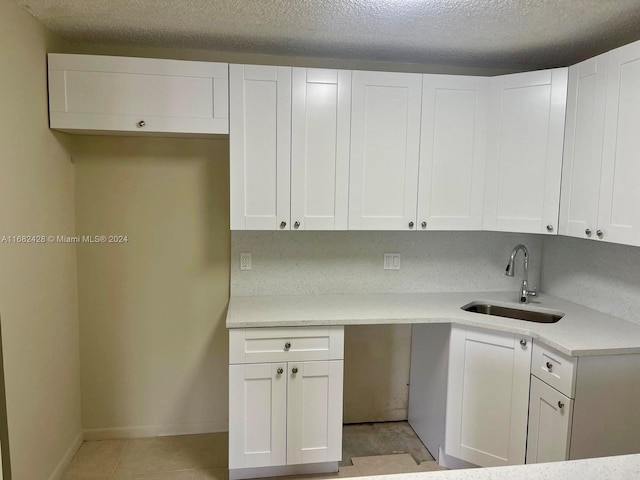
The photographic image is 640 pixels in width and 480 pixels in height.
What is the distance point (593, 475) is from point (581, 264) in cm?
198

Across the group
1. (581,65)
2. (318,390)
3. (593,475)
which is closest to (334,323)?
(318,390)

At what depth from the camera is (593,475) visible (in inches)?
37.6

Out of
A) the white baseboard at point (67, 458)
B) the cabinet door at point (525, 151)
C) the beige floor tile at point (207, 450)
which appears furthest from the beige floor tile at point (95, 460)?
the cabinet door at point (525, 151)

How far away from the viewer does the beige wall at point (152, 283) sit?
2.61 m

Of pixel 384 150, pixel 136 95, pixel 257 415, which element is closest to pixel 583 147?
pixel 384 150

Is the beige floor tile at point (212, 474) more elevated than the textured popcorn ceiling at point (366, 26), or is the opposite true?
the textured popcorn ceiling at point (366, 26)

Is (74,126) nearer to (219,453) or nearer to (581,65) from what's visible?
(219,453)

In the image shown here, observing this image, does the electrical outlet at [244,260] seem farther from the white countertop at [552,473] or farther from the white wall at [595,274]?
the white wall at [595,274]

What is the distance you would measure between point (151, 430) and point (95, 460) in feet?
1.15

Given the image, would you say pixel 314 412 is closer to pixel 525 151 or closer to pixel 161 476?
pixel 161 476

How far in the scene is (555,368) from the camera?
6.61ft

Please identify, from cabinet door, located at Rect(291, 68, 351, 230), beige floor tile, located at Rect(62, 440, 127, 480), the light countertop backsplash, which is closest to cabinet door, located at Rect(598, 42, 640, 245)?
the light countertop backsplash

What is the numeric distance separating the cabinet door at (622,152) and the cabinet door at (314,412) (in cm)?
152

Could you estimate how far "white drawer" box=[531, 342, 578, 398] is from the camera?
1.93 meters
